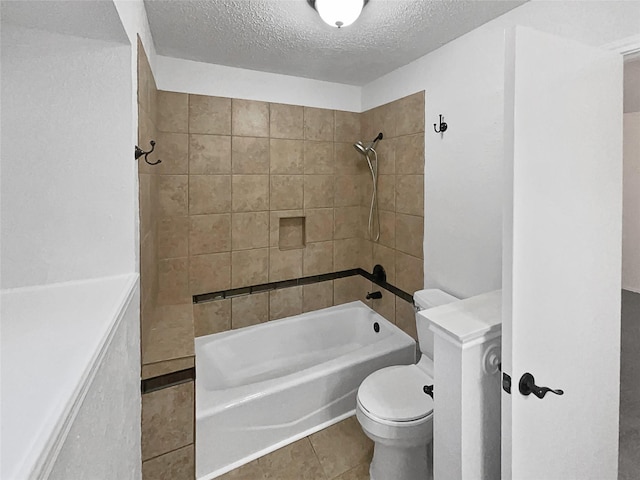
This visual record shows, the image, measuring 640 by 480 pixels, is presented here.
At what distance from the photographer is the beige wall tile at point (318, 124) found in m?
2.55

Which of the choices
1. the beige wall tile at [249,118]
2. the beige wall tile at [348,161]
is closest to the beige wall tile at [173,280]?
the beige wall tile at [249,118]

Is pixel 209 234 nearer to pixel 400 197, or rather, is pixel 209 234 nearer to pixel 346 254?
pixel 346 254

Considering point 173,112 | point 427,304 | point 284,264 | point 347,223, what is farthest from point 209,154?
point 427,304

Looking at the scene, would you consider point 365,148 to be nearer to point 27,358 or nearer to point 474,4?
point 474,4

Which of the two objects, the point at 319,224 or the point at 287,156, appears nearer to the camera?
the point at 287,156

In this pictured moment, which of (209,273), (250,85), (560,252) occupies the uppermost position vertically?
(250,85)

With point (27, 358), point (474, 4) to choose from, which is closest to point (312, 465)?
point (27, 358)

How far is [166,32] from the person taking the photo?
1755 millimetres

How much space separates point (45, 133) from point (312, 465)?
188 centimetres

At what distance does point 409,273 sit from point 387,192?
65 cm

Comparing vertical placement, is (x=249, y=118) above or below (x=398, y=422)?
above

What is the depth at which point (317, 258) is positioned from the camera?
107 inches

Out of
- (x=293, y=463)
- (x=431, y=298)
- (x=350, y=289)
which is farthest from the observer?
(x=350, y=289)

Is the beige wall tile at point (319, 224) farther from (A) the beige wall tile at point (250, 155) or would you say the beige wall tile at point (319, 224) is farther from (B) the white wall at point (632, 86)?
(B) the white wall at point (632, 86)
